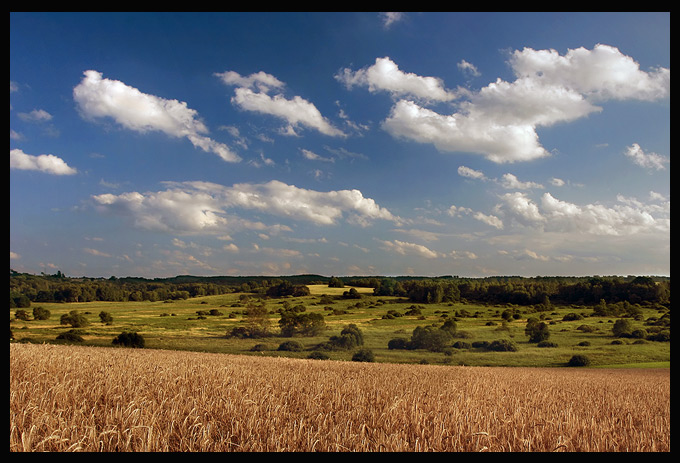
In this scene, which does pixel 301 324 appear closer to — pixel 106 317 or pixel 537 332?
→ pixel 106 317

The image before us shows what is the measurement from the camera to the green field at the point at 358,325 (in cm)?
9081

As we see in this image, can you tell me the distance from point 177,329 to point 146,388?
109m

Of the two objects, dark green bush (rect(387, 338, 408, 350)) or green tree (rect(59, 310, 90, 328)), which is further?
green tree (rect(59, 310, 90, 328))

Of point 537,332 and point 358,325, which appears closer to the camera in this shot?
point 358,325

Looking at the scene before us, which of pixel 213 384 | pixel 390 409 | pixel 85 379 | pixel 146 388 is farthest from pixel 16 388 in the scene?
pixel 390 409

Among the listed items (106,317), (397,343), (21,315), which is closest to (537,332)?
(397,343)

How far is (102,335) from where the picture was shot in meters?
98.2

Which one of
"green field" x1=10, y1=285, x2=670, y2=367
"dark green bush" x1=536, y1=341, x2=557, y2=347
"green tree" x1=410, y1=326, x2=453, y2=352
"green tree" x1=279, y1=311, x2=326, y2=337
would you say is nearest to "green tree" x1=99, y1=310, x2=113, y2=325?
"green field" x1=10, y1=285, x2=670, y2=367

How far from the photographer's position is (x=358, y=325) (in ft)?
332

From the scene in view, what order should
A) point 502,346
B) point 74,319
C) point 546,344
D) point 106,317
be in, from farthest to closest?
1. point 106,317
2. point 74,319
3. point 546,344
4. point 502,346

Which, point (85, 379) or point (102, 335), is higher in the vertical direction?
point (85, 379)

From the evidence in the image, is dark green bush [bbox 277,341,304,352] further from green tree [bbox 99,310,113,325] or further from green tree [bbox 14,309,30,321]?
green tree [bbox 14,309,30,321]

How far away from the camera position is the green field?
90812 millimetres
